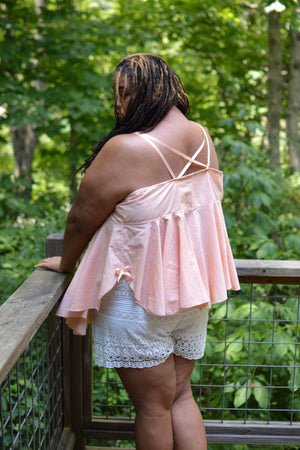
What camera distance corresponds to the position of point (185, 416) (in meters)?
1.71

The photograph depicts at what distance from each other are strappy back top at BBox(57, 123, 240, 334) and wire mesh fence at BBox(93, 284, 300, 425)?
652mm

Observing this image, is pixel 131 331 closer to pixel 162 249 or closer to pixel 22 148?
pixel 162 249

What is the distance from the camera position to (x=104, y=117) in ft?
19.9

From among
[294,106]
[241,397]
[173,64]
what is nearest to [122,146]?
[241,397]

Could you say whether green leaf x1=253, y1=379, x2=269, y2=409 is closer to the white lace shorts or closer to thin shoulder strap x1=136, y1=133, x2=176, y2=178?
the white lace shorts

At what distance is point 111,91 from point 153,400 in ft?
14.9

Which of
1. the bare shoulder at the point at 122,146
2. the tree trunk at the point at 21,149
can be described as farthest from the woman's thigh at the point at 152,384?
the tree trunk at the point at 21,149

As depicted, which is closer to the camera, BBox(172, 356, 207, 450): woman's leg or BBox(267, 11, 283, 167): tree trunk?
BBox(172, 356, 207, 450): woman's leg

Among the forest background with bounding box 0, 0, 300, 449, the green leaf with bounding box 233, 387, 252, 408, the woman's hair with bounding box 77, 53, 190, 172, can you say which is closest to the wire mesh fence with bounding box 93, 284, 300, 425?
the green leaf with bounding box 233, 387, 252, 408

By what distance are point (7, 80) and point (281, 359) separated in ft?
13.4

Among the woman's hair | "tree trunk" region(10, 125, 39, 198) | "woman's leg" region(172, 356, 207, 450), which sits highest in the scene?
the woman's hair

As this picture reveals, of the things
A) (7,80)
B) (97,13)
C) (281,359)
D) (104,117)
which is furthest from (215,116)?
(281,359)

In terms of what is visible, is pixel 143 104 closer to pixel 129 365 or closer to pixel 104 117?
pixel 129 365

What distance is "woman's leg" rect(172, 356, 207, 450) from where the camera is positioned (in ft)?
5.55
